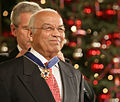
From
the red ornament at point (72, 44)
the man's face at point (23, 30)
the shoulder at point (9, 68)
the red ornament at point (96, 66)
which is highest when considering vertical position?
the man's face at point (23, 30)

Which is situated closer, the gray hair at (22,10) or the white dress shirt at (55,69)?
the white dress shirt at (55,69)

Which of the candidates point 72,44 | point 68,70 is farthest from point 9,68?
point 72,44

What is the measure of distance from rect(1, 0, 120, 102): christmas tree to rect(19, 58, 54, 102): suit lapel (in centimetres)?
247

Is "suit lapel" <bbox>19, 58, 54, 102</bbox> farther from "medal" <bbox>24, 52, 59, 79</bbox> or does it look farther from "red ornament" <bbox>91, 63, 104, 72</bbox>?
"red ornament" <bbox>91, 63, 104, 72</bbox>

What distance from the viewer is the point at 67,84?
1917 mm

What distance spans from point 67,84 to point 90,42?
310cm

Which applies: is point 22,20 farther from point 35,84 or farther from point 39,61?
point 35,84

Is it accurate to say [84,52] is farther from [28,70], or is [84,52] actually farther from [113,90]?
[28,70]

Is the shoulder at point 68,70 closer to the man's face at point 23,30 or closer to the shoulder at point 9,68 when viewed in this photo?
the shoulder at point 9,68

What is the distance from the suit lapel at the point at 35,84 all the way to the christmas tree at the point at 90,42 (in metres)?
2.47

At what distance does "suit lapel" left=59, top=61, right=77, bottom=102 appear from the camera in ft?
6.14

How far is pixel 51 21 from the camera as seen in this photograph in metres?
1.89

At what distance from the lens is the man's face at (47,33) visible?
6.13ft

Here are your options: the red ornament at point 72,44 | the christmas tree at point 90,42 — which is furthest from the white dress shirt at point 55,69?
the red ornament at point 72,44
